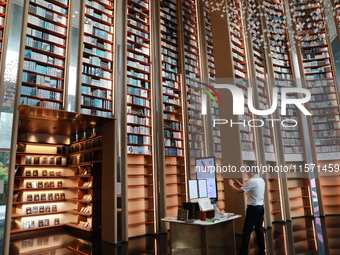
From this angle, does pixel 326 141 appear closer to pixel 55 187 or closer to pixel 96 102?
pixel 96 102

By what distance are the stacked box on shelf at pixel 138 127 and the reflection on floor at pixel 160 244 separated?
50cm

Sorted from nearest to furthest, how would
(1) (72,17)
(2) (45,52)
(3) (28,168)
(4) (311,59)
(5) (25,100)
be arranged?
(5) (25,100)
(2) (45,52)
(1) (72,17)
(3) (28,168)
(4) (311,59)

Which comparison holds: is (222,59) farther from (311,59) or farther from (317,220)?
(317,220)

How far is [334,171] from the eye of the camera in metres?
7.66

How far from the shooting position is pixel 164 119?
6.32m

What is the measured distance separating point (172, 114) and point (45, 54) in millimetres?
3122

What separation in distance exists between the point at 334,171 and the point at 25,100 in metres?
8.04

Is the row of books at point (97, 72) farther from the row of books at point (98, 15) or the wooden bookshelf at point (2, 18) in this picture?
the wooden bookshelf at point (2, 18)

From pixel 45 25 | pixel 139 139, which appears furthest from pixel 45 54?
pixel 139 139

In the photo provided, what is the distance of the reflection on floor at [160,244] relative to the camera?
Answer: 14.1 feet

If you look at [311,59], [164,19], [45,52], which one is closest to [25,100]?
[45,52]

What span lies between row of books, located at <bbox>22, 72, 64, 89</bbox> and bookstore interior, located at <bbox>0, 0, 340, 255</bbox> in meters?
0.02

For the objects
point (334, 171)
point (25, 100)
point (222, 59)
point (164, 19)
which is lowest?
point (334, 171)

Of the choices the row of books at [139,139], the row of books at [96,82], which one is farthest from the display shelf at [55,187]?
the row of books at [96,82]
